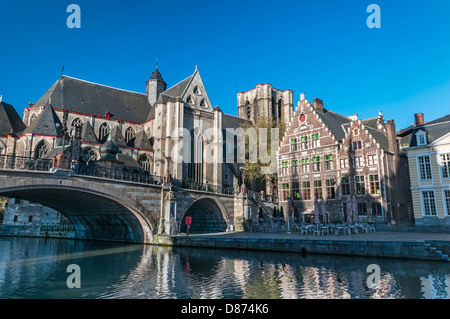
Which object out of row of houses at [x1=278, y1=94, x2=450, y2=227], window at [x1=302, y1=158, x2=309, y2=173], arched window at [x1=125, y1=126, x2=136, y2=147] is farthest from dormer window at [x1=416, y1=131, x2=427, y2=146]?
arched window at [x1=125, y1=126, x2=136, y2=147]

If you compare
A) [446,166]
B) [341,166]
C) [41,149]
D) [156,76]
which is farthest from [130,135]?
[446,166]

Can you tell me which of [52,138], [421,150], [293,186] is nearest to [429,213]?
[421,150]

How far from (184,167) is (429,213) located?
2666 cm

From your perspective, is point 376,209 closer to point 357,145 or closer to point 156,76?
point 357,145

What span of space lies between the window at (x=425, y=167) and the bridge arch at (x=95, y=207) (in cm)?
2217

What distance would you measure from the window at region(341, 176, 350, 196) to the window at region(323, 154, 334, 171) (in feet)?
6.58

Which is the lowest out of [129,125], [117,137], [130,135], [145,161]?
[145,161]

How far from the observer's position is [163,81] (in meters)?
54.9

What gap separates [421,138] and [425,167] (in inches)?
98.4

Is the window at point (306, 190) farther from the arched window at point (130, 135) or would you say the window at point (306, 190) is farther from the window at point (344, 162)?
the arched window at point (130, 135)

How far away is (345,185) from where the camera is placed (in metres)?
35.2

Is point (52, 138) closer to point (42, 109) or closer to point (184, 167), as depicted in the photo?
point (42, 109)

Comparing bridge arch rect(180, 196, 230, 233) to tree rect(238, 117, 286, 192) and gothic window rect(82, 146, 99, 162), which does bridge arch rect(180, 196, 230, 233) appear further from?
gothic window rect(82, 146, 99, 162)

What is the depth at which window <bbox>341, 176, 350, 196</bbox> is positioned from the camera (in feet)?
114
